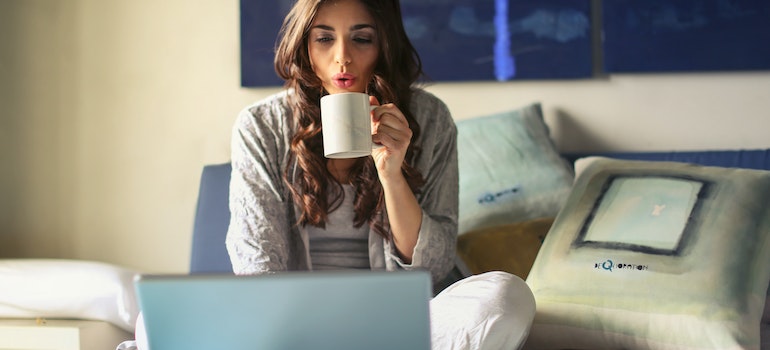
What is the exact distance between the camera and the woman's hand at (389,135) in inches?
69.5

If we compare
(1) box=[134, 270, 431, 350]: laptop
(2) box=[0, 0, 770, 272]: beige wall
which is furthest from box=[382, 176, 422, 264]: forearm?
(2) box=[0, 0, 770, 272]: beige wall

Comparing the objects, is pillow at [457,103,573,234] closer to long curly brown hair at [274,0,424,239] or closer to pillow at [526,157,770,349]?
pillow at [526,157,770,349]

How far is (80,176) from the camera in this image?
3.00m

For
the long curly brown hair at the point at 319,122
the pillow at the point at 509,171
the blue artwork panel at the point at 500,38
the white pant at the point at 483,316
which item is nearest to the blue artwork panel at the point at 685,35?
the blue artwork panel at the point at 500,38

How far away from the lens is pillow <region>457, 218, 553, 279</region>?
217 cm

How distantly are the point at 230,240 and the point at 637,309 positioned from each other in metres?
0.86

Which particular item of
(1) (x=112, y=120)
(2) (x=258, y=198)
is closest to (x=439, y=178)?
(2) (x=258, y=198)

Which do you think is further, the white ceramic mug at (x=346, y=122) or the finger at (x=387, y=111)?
the finger at (x=387, y=111)

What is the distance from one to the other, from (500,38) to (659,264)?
1079 mm

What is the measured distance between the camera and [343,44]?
1.94 meters

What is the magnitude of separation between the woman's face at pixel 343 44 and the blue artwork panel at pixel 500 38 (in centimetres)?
80

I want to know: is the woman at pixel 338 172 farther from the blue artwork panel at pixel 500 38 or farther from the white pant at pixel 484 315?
the blue artwork panel at pixel 500 38

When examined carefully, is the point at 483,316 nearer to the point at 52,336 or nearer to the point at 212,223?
the point at 52,336

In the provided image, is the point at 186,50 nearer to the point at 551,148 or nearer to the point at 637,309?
the point at 551,148
